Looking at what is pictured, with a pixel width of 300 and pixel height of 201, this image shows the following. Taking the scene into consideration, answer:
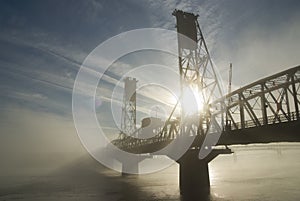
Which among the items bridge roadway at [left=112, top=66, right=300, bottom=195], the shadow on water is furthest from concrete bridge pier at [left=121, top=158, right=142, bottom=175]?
bridge roadway at [left=112, top=66, right=300, bottom=195]

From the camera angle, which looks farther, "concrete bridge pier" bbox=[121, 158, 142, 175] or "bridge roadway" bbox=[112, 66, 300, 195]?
"concrete bridge pier" bbox=[121, 158, 142, 175]

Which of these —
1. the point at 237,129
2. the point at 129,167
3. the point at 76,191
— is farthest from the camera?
the point at 129,167

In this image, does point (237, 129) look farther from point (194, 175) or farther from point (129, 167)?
point (129, 167)

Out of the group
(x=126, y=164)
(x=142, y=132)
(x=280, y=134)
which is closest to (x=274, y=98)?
(x=280, y=134)

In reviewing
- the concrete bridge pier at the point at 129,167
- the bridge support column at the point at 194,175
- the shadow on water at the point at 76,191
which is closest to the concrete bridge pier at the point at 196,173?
the bridge support column at the point at 194,175

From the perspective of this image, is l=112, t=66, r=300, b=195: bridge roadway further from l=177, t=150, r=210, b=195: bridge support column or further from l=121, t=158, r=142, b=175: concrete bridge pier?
l=121, t=158, r=142, b=175: concrete bridge pier

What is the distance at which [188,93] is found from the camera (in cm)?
4912

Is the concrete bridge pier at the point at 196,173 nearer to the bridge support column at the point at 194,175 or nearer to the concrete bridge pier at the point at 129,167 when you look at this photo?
the bridge support column at the point at 194,175

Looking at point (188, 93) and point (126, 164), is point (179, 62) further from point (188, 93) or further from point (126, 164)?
point (126, 164)

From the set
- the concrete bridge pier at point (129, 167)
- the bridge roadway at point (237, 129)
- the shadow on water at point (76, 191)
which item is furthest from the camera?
the concrete bridge pier at point (129, 167)

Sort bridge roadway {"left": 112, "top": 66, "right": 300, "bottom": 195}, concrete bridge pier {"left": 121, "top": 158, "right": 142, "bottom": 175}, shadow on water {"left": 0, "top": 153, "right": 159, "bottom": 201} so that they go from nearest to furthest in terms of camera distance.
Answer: bridge roadway {"left": 112, "top": 66, "right": 300, "bottom": 195}
shadow on water {"left": 0, "top": 153, "right": 159, "bottom": 201}
concrete bridge pier {"left": 121, "top": 158, "right": 142, "bottom": 175}

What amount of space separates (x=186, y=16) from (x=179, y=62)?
10061mm

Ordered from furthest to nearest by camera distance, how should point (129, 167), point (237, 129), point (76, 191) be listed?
point (129, 167)
point (76, 191)
point (237, 129)

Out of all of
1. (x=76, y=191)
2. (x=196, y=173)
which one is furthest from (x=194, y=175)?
(x=76, y=191)
